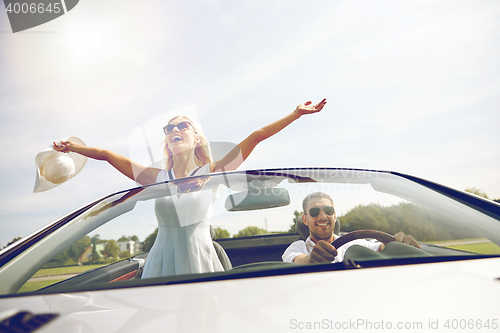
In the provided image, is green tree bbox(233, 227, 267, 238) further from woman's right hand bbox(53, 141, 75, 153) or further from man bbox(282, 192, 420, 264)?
woman's right hand bbox(53, 141, 75, 153)

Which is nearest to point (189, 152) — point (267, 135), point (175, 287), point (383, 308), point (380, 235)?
point (267, 135)

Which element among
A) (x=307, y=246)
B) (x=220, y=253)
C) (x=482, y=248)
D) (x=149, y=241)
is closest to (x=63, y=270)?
(x=149, y=241)

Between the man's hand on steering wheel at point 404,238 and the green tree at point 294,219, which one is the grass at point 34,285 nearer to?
the green tree at point 294,219

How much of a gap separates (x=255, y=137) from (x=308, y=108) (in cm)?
58

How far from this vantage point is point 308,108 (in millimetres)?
2729

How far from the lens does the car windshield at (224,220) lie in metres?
1.20

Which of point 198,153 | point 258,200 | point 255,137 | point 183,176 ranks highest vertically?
point 255,137

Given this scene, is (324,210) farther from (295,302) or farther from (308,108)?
(308,108)

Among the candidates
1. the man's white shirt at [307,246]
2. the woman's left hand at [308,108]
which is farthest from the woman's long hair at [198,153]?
the man's white shirt at [307,246]

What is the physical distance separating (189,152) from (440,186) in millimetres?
1948

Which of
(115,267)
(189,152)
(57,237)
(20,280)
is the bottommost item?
(115,267)

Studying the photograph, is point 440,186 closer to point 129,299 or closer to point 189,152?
point 129,299

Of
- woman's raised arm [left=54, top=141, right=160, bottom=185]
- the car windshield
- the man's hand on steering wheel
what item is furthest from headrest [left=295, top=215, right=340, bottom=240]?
woman's raised arm [left=54, top=141, right=160, bottom=185]

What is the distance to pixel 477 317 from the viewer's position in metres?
0.73
